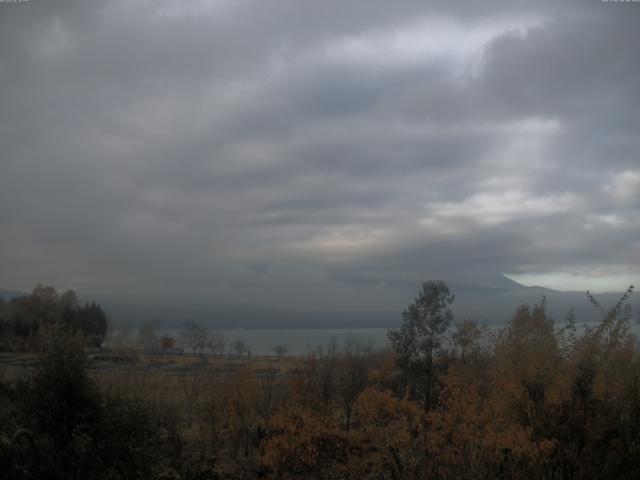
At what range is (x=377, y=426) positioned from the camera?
15117 millimetres

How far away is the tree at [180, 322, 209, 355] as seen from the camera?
85.3 meters

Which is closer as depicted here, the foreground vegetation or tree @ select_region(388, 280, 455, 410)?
the foreground vegetation

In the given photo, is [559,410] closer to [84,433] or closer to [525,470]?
[525,470]

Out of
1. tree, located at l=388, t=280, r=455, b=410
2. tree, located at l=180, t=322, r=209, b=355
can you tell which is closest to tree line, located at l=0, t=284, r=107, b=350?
tree, located at l=180, t=322, r=209, b=355

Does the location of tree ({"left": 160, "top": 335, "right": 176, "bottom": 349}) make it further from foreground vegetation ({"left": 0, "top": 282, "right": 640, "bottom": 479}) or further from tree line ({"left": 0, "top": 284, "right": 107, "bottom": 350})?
foreground vegetation ({"left": 0, "top": 282, "right": 640, "bottom": 479})

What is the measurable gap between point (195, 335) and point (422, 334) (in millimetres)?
68461

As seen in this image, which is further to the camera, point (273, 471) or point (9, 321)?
point (9, 321)

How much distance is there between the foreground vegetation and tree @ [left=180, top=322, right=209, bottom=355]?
67637 millimetres

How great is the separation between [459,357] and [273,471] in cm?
1183

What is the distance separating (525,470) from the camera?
10516 millimetres

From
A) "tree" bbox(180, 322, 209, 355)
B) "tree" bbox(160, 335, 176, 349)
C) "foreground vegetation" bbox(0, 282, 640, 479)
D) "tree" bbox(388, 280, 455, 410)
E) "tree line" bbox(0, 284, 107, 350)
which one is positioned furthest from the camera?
"tree" bbox(160, 335, 176, 349)

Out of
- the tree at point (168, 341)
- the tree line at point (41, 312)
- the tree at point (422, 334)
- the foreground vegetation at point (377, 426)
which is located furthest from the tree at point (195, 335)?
the foreground vegetation at point (377, 426)

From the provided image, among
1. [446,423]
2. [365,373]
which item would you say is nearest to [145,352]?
[365,373]

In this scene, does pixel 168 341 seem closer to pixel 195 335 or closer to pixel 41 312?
pixel 195 335
